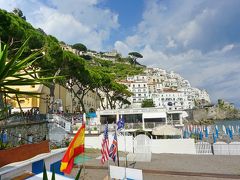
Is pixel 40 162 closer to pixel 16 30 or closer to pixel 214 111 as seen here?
pixel 16 30

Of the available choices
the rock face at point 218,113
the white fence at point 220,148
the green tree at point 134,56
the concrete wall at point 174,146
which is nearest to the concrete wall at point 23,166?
the concrete wall at point 174,146

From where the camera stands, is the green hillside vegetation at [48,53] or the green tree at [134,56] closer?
the green hillside vegetation at [48,53]

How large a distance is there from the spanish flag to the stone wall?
9.49 metres

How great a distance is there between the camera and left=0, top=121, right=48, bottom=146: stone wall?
15.2 meters

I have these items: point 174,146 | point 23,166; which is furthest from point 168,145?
point 23,166

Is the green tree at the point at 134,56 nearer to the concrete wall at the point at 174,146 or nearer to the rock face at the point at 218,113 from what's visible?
the rock face at the point at 218,113

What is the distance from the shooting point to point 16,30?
21188 mm

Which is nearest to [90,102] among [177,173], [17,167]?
[177,173]

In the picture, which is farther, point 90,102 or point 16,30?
point 90,102

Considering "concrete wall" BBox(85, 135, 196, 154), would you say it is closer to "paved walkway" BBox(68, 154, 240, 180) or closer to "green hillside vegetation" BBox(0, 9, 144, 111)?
"paved walkway" BBox(68, 154, 240, 180)

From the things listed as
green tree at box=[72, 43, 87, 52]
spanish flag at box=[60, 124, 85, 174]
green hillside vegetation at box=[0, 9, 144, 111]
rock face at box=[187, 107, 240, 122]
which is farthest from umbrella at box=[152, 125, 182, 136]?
green tree at box=[72, 43, 87, 52]

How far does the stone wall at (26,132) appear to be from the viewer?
597 inches

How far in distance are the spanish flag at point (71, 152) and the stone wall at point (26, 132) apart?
9493 mm

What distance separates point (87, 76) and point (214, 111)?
108 metres
